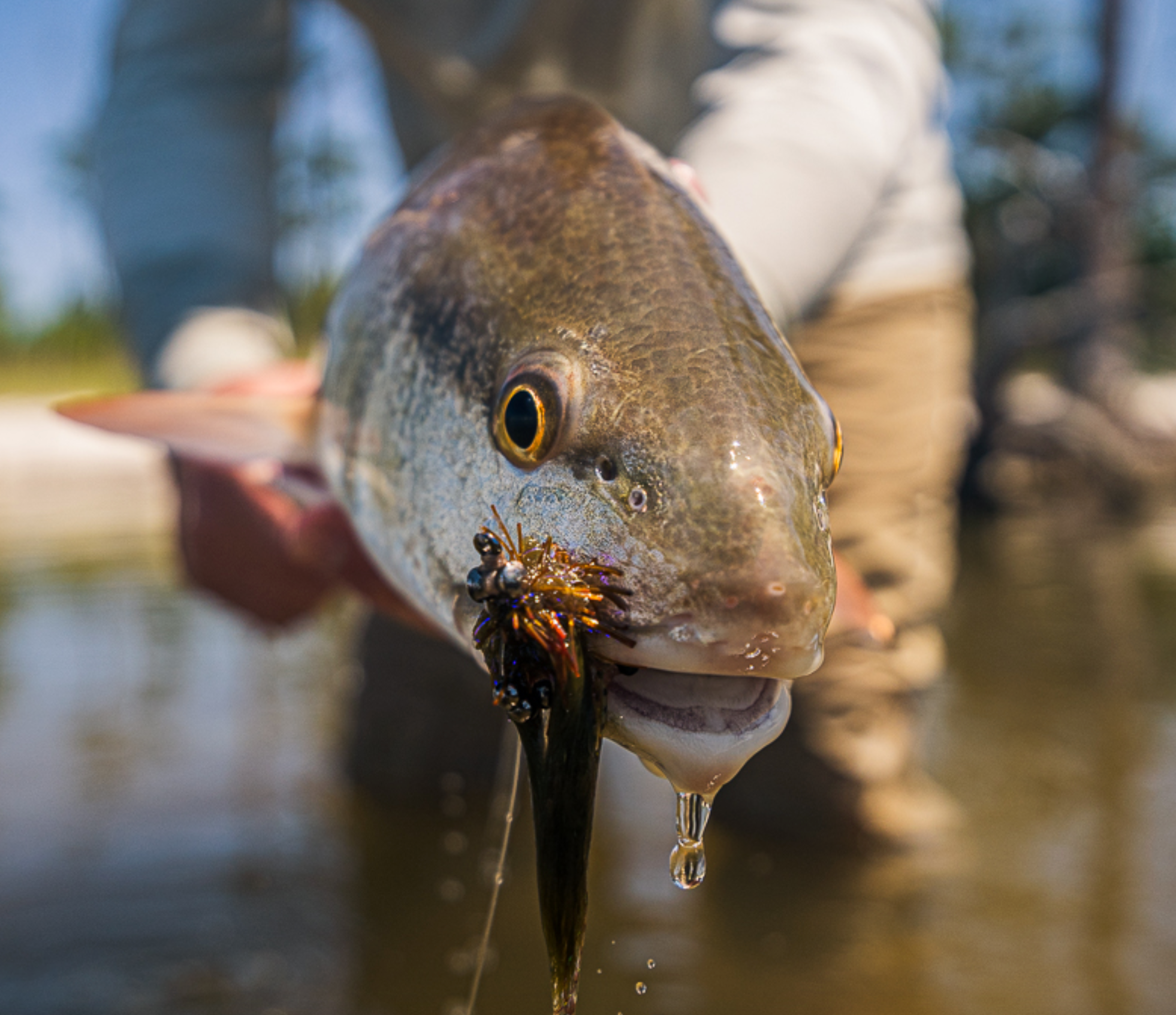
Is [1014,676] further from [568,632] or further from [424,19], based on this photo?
[568,632]

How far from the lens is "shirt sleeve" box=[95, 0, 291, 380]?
206 centimetres

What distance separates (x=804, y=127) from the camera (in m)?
1.55

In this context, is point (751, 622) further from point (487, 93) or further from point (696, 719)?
point (487, 93)

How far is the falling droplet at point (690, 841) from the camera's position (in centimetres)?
79

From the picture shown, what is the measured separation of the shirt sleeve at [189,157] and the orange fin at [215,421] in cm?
81

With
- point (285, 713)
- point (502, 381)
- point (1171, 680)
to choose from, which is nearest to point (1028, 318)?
point (1171, 680)

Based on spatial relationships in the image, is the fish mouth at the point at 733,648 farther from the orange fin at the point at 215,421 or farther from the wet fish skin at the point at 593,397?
the orange fin at the point at 215,421

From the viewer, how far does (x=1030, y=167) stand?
15.5m

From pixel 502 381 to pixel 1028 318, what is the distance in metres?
13.0

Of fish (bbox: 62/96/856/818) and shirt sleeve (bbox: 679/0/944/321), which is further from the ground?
shirt sleeve (bbox: 679/0/944/321)

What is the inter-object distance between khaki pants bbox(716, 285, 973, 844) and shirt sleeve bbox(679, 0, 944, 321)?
813 mm

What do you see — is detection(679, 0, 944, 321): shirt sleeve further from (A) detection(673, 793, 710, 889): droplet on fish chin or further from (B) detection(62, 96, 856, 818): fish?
(A) detection(673, 793, 710, 889): droplet on fish chin

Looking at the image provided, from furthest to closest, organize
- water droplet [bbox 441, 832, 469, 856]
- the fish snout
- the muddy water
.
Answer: water droplet [bbox 441, 832, 469, 856]
the muddy water
the fish snout

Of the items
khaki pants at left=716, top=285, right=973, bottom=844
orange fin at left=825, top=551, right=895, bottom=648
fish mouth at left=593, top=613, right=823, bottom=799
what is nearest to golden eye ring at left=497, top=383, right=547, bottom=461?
fish mouth at left=593, top=613, right=823, bottom=799
